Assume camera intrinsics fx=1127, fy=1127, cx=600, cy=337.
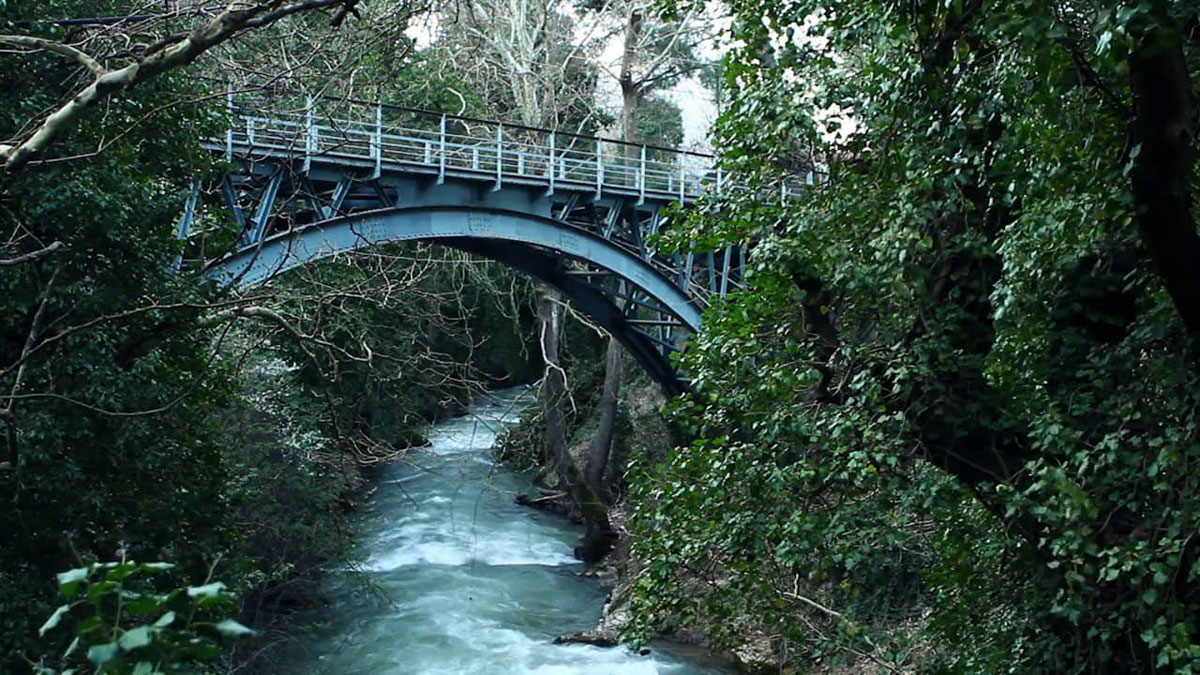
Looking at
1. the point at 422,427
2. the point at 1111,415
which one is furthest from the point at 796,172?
the point at 422,427

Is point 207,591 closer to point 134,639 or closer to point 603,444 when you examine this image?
point 134,639

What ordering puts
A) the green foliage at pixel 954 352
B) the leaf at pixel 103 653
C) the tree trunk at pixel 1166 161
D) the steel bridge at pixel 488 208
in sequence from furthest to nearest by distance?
the steel bridge at pixel 488 208, the green foliage at pixel 954 352, the tree trunk at pixel 1166 161, the leaf at pixel 103 653

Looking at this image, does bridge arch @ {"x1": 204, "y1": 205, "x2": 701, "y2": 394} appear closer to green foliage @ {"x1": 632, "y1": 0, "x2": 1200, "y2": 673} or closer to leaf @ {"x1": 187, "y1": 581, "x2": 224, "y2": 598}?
green foliage @ {"x1": 632, "y1": 0, "x2": 1200, "y2": 673}

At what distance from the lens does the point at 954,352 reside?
6598 millimetres

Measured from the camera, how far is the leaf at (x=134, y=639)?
6.37ft

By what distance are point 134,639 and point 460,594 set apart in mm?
16749

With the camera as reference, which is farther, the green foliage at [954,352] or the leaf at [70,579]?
the green foliage at [954,352]

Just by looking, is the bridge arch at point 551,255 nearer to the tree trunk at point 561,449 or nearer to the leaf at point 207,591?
the tree trunk at point 561,449

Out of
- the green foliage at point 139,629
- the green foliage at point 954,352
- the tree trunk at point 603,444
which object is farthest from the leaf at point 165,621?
the tree trunk at point 603,444

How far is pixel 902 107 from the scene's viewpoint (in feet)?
21.6

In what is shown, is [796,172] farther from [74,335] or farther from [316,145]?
[316,145]

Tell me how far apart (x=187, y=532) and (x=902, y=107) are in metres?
6.19

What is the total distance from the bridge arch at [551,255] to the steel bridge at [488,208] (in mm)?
24

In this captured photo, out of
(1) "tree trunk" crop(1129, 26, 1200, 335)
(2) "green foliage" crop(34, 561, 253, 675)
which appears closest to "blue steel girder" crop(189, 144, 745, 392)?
(1) "tree trunk" crop(1129, 26, 1200, 335)
